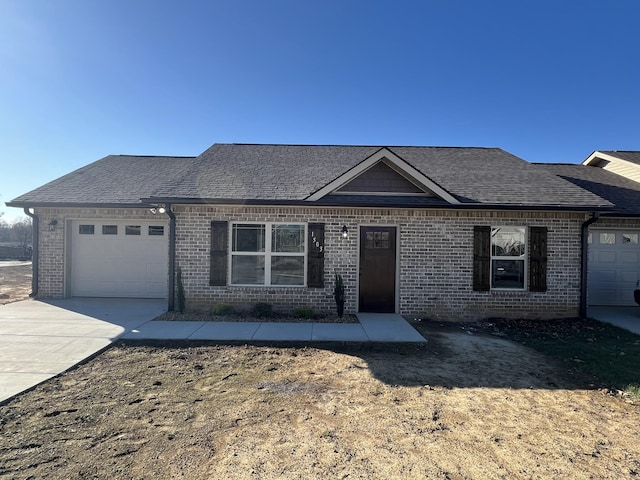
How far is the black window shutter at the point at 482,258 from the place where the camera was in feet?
28.4

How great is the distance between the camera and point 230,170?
34.5 feet

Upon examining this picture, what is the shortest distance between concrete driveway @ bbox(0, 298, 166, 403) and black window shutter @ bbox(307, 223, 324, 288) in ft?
12.9

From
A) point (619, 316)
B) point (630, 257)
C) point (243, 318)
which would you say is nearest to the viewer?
point (243, 318)

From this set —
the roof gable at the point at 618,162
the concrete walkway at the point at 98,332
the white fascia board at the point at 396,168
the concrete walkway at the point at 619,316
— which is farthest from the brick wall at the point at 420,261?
the roof gable at the point at 618,162

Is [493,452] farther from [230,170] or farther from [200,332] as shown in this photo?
[230,170]

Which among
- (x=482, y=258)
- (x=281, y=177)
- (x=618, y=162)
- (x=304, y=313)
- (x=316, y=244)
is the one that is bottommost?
(x=304, y=313)

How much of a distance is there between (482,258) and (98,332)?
8895 mm

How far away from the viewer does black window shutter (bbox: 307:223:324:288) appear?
8.65 meters

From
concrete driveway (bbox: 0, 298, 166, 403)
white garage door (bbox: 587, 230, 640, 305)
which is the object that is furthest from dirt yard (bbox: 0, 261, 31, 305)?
white garage door (bbox: 587, 230, 640, 305)

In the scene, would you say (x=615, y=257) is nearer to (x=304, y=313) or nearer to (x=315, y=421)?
(x=304, y=313)

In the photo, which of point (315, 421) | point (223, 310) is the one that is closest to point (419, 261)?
point (223, 310)

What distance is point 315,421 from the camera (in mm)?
3787

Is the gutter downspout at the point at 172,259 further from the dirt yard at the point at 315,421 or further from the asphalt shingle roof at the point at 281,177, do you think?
the dirt yard at the point at 315,421

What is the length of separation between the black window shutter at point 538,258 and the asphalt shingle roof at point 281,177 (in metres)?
0.78
